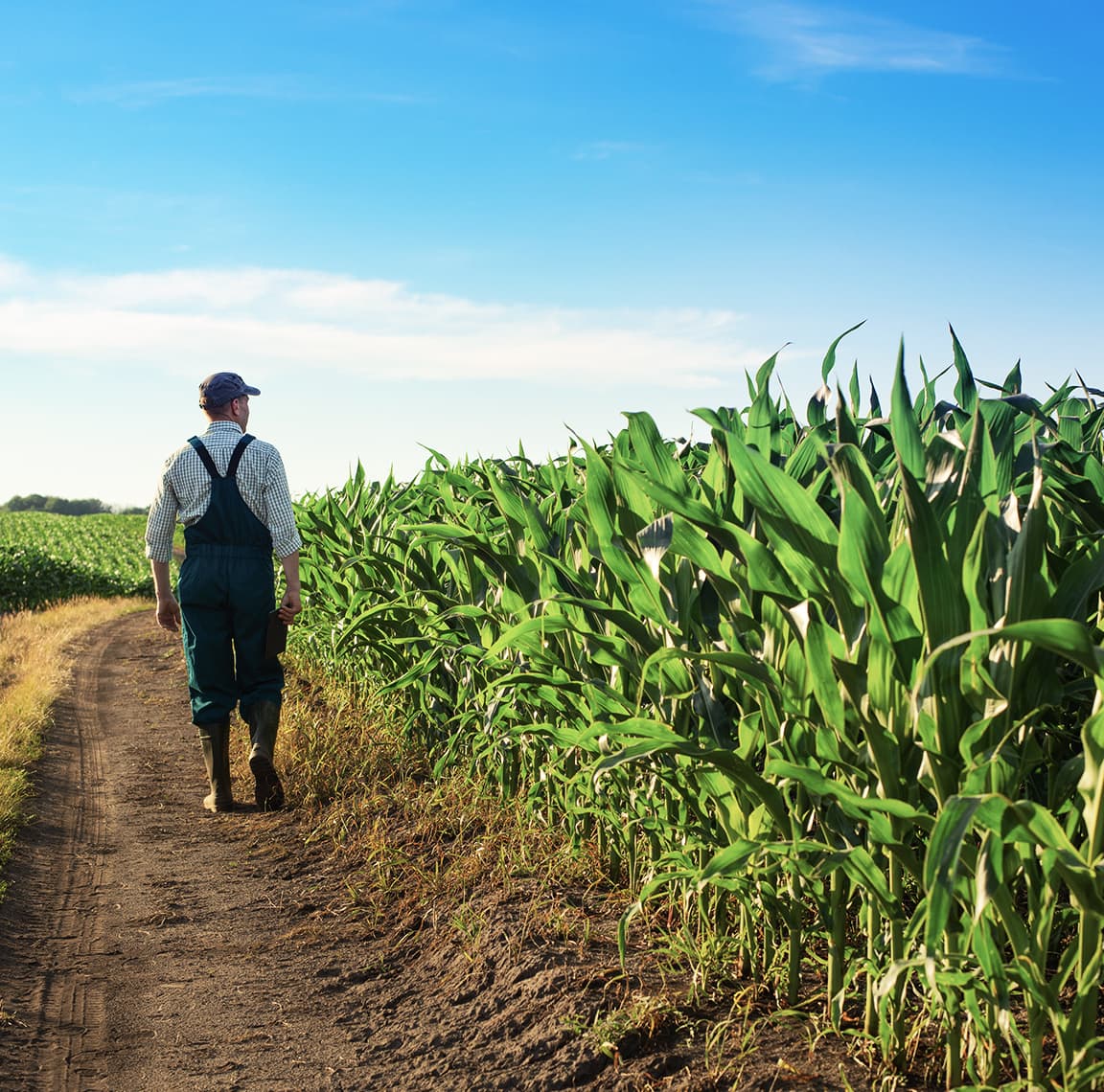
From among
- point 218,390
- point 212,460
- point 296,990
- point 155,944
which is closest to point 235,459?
point 212,460

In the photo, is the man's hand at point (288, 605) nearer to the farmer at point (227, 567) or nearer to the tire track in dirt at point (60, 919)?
the farmer at point (227, 567)

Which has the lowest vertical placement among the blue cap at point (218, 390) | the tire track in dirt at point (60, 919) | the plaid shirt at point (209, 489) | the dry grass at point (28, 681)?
the tire track in dirt at point (60, 919)

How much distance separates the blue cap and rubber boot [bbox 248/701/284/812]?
1547 millimetres

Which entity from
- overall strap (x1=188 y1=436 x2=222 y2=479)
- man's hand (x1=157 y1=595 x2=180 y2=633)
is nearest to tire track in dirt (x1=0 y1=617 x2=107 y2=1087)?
man's hand (x1=157 y1=595 x2=180 y2=633)

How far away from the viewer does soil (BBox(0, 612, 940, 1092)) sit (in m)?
2.45

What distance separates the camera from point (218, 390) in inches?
209

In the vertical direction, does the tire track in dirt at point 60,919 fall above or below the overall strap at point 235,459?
below

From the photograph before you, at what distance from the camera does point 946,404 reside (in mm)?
2627

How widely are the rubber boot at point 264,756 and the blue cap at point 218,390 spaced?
1.55m

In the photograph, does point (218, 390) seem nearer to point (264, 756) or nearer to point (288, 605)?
point (288, 605)

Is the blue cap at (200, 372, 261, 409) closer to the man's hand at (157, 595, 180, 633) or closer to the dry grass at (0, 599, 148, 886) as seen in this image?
the man's hand at (157, 595, 180, 633)

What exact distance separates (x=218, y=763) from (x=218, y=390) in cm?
189

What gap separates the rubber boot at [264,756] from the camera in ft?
17.0

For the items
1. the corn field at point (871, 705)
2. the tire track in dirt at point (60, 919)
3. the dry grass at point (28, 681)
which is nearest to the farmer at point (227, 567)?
the tire track in dirt at point (60, 919)
